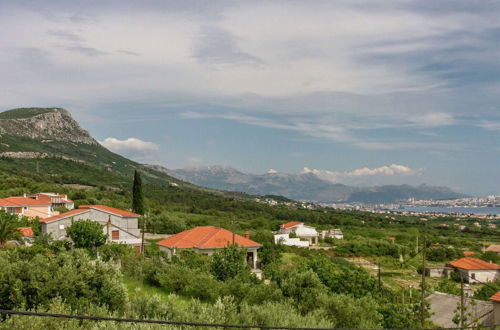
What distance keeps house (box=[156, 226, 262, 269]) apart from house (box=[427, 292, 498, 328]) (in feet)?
51.1

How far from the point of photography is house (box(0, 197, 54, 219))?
193 ft

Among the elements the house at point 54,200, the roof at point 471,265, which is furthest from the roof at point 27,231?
the roof at point 471,265

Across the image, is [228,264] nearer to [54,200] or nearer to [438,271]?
[438,271]

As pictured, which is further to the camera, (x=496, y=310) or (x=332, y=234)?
(x=332, y=234)

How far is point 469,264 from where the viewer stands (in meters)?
53.3

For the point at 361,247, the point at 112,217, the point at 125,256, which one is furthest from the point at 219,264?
the point at 361,247

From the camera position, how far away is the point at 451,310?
30.6 metres

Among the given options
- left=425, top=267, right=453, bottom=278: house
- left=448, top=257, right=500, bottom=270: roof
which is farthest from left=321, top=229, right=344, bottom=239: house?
left=448, top=257, right=500, bottom=270: roof

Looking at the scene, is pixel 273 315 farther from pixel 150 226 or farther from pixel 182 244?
pixel 150 226

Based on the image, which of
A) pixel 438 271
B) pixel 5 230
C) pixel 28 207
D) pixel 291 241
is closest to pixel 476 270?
pixel 438 271

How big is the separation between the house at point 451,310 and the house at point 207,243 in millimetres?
15587

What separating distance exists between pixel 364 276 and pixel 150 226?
149 feet

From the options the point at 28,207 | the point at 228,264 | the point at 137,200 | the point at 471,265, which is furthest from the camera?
the point at 137,200

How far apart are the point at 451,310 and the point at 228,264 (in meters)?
15.1
